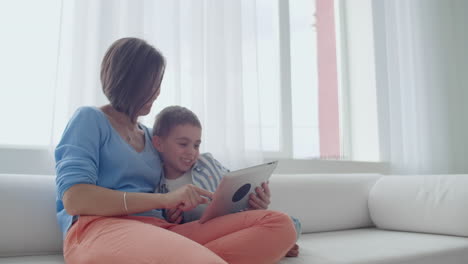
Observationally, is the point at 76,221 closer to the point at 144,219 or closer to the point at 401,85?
the point at 144,219

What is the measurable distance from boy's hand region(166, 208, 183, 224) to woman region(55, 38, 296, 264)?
0.05 metres

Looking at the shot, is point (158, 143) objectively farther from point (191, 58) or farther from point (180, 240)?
point (191, 58)

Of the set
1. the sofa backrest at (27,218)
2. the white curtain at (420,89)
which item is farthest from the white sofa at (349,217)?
the white curtain at (420,89)

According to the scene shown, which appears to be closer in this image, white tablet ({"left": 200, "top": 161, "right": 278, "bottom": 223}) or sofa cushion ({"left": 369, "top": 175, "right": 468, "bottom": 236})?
white tablet ({"left": 200, "top": 161, "right": 278, "bottom": 223})

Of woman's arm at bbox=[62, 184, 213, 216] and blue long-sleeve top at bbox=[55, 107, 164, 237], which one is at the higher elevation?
blue long-sleeve top at bbox=[55, 107, 164, 237]

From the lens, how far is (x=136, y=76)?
1.23m

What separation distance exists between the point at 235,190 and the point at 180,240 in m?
0.27

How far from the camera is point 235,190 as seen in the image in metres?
1.15

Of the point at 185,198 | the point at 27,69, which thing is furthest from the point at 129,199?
the point at 27,69

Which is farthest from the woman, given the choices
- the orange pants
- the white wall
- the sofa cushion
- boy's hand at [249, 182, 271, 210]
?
the sofa cushion

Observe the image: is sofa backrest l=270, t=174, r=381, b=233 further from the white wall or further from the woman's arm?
the white wall

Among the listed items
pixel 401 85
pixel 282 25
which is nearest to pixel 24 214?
pixel 282 25

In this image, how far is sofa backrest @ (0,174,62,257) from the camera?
4.29 feet

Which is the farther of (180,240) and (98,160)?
(98,160)
